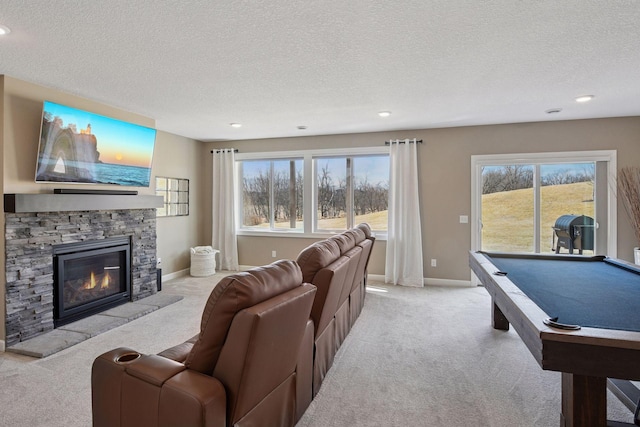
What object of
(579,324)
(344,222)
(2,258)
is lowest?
(579,324)

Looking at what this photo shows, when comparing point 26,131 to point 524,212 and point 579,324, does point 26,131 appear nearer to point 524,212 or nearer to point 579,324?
point 579,324

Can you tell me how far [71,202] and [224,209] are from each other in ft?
9.69

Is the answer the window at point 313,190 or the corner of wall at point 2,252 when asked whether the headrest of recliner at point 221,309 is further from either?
the window at point 313,190

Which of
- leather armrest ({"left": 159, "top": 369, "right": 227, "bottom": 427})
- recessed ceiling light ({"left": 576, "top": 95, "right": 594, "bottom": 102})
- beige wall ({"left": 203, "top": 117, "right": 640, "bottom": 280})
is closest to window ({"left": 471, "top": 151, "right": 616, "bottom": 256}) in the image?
beige wall ({"left": 203, "top": 117, "right": 640, "bottom": 280})

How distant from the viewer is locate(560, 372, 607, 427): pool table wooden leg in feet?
5.05

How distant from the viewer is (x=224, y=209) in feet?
20.5

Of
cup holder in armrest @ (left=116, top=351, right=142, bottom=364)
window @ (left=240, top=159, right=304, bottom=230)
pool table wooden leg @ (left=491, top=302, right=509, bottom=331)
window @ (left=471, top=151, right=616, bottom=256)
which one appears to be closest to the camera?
cup holder in armrest @ (left=116, top=351, right=142, bottom=364)

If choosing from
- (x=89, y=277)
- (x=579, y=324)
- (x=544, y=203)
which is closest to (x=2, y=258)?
(x=89, y=277)

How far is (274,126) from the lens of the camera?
5.14m

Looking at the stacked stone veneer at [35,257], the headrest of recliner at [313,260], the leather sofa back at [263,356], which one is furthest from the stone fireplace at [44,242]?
the leather sofa back at [263,356]

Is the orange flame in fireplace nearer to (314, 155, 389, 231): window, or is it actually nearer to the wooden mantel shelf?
the wooden mantel shelf

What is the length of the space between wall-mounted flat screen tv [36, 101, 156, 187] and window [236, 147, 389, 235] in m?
2.20

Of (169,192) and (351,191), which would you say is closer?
(169,192)

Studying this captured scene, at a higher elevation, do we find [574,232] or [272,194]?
[272,194]
